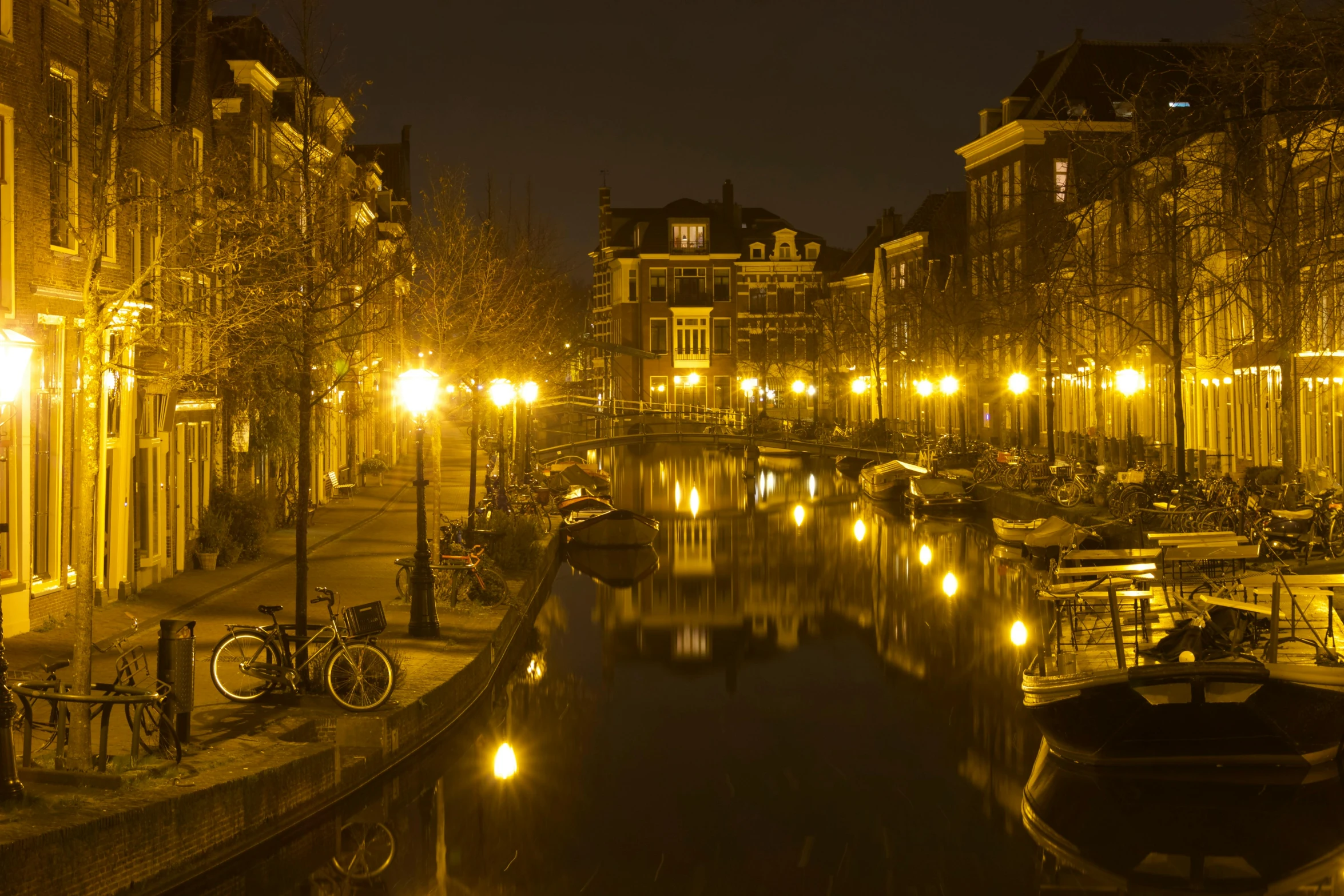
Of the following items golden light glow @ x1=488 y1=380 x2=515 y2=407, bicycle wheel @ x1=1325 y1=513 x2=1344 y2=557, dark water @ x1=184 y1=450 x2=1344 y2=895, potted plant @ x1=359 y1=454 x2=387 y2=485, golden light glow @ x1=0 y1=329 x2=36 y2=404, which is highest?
golden light glow @ x1=488 y1=380 x2=515 y2=407

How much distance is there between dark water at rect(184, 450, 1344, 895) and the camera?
37.2 feet

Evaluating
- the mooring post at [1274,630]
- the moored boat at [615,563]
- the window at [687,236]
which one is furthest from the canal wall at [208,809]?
the window at [687,236]

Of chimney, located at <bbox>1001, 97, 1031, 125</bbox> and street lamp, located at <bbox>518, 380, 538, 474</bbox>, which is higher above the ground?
chimney, located at <bbox>1001, 97, 1031, 125</bbox>

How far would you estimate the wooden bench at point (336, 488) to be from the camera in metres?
37.2

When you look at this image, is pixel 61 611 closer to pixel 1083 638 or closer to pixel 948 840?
pixel 948 840

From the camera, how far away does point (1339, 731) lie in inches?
525

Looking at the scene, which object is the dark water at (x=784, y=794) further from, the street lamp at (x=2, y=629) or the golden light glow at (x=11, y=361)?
the golden light glow at (x=11, y=361)

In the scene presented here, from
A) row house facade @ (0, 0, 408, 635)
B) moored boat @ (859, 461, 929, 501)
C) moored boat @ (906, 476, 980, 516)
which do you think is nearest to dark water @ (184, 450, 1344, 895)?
row house facade @ (0, 0, 408, 635)

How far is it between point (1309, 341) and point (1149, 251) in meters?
16.9

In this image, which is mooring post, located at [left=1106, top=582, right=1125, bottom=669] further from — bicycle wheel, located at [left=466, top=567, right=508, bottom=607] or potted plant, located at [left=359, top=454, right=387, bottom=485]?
potted plant, located at [left=359, top=454, right=387, bottom=485]

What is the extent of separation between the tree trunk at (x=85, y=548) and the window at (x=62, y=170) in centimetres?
732

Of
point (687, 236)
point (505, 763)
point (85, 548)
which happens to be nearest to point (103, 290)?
point (85, 548)

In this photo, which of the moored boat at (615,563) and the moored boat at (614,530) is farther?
the moored boat at (614,530)

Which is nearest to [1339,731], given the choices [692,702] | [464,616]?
[692,702]
